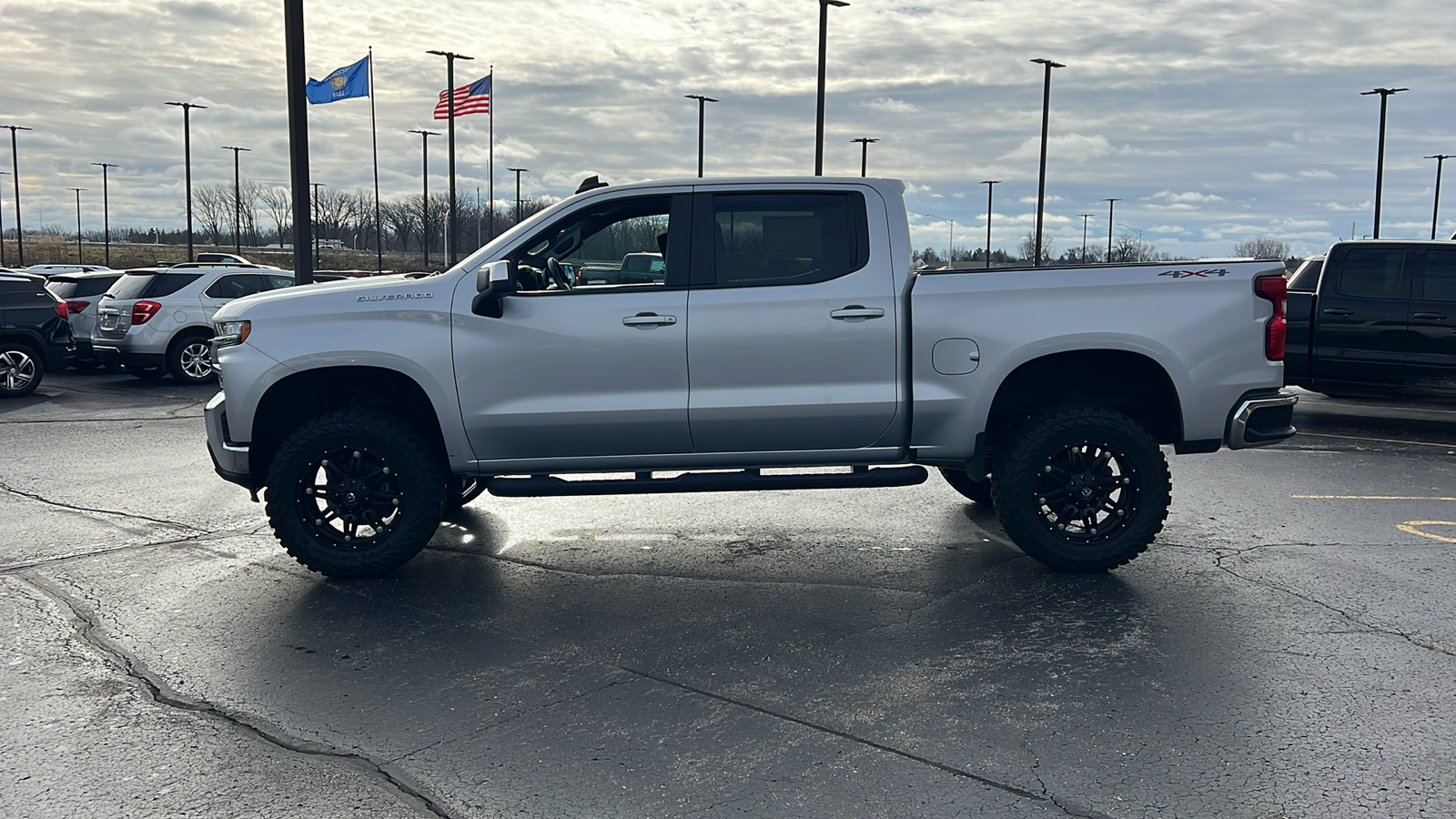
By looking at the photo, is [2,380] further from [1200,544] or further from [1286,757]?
[1286,757]

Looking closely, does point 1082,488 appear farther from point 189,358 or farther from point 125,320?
point 125,320

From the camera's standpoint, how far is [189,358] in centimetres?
1641

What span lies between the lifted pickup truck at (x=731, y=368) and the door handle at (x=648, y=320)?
15mm

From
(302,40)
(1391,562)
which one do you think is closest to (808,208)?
(1391,562)

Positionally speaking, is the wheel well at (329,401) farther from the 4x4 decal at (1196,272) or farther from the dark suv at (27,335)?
the dark suv at (27,335)

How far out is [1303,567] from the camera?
21.0 feet

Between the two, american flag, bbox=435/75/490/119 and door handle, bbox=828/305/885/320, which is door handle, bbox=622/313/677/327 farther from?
american flag, bbox=435/75/490/119

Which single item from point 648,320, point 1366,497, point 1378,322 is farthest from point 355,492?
point 1378,322

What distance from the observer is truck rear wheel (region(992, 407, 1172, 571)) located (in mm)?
6086

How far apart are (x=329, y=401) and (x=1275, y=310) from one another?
530 cm

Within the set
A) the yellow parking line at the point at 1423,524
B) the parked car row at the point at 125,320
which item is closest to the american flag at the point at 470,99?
the parked car row at the point at 125,320

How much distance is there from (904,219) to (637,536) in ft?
8.62

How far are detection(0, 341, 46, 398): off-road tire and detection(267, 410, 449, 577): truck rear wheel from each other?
11390 mm

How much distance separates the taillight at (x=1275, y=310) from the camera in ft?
20.1
